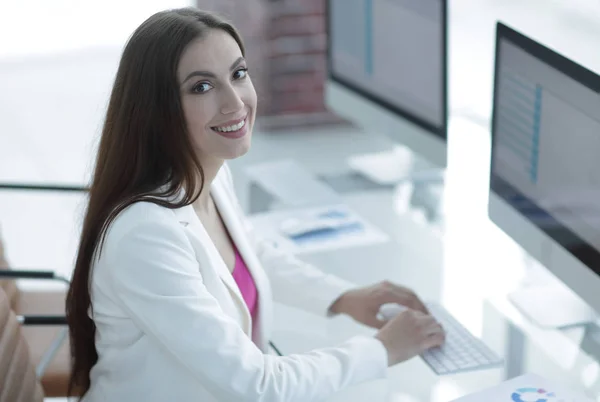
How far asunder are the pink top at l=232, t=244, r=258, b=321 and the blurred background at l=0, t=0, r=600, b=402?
341 mm

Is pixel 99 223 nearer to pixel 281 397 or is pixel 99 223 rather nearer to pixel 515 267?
pixel 281 397

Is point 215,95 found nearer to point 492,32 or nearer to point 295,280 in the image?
point 295,280

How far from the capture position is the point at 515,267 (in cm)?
229

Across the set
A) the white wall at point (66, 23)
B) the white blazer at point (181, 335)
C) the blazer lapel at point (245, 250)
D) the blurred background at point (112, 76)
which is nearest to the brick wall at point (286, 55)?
the blurred background at point (112, 76)

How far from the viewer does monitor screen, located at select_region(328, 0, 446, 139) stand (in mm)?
2422

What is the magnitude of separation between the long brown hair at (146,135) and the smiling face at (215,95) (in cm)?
2

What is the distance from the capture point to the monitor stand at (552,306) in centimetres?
199

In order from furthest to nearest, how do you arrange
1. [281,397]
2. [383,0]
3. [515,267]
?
1. [383,0]
2. [515,267]
3. [281,397]

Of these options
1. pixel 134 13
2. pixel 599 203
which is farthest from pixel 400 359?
pixel 134 13

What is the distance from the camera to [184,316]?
62.1 inches

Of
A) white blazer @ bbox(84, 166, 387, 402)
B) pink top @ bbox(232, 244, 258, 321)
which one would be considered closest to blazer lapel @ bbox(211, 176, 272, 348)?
pink top @ bbox(232, 244, 258, 321)

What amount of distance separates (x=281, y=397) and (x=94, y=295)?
0.39m

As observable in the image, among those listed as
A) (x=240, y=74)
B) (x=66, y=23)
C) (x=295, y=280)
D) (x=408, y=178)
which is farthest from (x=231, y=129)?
(x=66, y=23)

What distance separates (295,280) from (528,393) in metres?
0.61
